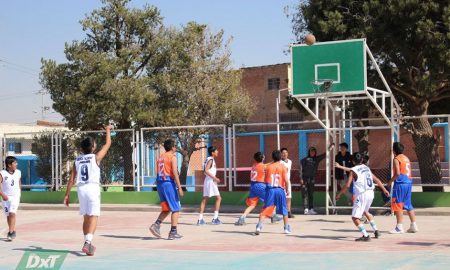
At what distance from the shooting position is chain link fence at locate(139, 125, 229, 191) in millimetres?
24031

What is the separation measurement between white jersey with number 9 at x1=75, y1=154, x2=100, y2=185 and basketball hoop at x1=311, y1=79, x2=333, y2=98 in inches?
317

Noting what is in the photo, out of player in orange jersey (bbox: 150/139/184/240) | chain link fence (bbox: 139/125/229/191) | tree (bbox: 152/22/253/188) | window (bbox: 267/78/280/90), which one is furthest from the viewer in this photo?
window (bbox: 267/78/280/90)

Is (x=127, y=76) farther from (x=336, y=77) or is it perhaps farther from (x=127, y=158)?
(x=336, y=77)

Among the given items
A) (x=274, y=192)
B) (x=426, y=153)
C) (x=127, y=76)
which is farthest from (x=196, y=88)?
(x=274, y=192)

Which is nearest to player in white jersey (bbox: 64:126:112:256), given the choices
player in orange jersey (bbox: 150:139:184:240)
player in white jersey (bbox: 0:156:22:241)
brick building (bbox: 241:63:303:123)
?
player in orange jersey (bbox: 150:139:184:240)

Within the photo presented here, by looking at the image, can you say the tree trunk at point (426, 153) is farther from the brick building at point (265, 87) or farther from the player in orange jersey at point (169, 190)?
the brick building at point (265, 87)

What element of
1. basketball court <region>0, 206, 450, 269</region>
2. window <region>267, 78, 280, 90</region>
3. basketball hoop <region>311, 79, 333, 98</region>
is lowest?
basketball court <region>0, 206, 450, 269</region>

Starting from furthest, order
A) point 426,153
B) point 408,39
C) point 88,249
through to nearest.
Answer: point 426,153 → point 408,39 → point 88,249

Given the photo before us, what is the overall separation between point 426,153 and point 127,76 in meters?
12.5

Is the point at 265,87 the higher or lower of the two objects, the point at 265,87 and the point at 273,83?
the lower

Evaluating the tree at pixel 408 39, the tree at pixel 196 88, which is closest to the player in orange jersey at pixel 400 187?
the tree at pixel 408 39

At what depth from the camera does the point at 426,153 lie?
20938mm

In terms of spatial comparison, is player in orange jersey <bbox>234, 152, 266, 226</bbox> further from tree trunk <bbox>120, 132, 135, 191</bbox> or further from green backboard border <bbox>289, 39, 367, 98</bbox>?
tree trunk <bbox>120, 132, 135, 191</bbox>

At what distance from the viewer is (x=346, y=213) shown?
65.0ft
